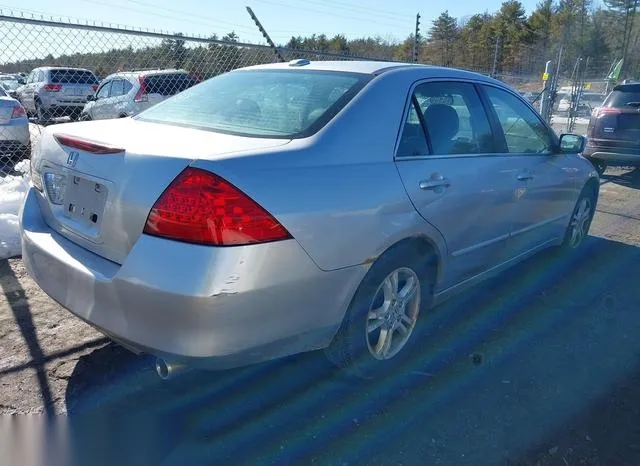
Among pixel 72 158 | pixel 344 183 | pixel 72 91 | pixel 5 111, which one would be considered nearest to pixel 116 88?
pixel 5 111

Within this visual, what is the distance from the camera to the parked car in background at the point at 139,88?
10.4m

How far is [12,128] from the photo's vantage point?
7.50 metres

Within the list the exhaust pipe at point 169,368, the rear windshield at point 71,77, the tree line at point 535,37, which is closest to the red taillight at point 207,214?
the exhaust pipe at point 169,368

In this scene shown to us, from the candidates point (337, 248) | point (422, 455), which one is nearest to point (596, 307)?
point (422, 455)

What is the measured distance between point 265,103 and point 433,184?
994 mm

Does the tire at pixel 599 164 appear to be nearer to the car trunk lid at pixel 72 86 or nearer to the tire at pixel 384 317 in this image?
the tire at pixel 384 317

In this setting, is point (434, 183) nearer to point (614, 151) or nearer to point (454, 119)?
point (454, 119)

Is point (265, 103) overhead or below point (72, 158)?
overhead

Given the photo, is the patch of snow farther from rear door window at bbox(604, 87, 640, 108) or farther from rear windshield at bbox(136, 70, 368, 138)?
rear door window at bbox(604, 87, 640, 108)

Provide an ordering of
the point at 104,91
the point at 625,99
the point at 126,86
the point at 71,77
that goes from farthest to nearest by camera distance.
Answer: the point at 71,77 → the point at 104,91 → the point at 126,86 → the point at 625,99

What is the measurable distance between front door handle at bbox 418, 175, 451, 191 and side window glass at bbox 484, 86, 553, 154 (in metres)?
1.01

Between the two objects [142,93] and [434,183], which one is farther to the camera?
[142,93]

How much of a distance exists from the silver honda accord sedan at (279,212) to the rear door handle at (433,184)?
0.01 metres

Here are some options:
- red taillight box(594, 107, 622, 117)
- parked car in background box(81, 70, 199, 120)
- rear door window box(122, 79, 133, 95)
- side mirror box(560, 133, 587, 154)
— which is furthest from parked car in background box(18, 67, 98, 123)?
side mirror box(560, 133, 587, 154)
